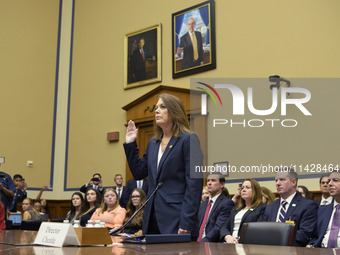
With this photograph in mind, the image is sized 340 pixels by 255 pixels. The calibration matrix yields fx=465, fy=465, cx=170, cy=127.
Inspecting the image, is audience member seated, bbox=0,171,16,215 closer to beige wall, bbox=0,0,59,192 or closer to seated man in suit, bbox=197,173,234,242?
beige wall, bbox=0,0,59,192

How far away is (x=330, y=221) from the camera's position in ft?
12.4

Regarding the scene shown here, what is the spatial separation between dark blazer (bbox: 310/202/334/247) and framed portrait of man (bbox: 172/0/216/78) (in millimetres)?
4149

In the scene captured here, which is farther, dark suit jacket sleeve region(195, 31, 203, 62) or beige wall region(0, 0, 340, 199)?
beige wall region(0, 0, 340, 199)

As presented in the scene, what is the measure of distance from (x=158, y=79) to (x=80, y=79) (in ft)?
7.26

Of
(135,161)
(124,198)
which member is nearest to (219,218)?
(135,161)

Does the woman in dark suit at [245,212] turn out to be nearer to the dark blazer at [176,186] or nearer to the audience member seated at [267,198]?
the audience member seated at [267,198]

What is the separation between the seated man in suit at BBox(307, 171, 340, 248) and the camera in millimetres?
3715

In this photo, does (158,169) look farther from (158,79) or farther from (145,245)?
(158,79)

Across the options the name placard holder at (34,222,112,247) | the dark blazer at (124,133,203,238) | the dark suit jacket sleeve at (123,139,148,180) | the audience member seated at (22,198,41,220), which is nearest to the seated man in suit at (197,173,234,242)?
the dark suit jacket sleeve at (123,139,148,180)

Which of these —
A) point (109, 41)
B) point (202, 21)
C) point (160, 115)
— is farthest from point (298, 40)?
point (160, 115)

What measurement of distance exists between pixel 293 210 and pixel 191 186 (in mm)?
1729

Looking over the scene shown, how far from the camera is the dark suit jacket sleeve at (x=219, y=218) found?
4.40 meters

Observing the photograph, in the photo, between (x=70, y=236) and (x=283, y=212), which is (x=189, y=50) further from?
(x=70, y=236)

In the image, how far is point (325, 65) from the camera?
649 centimetres
